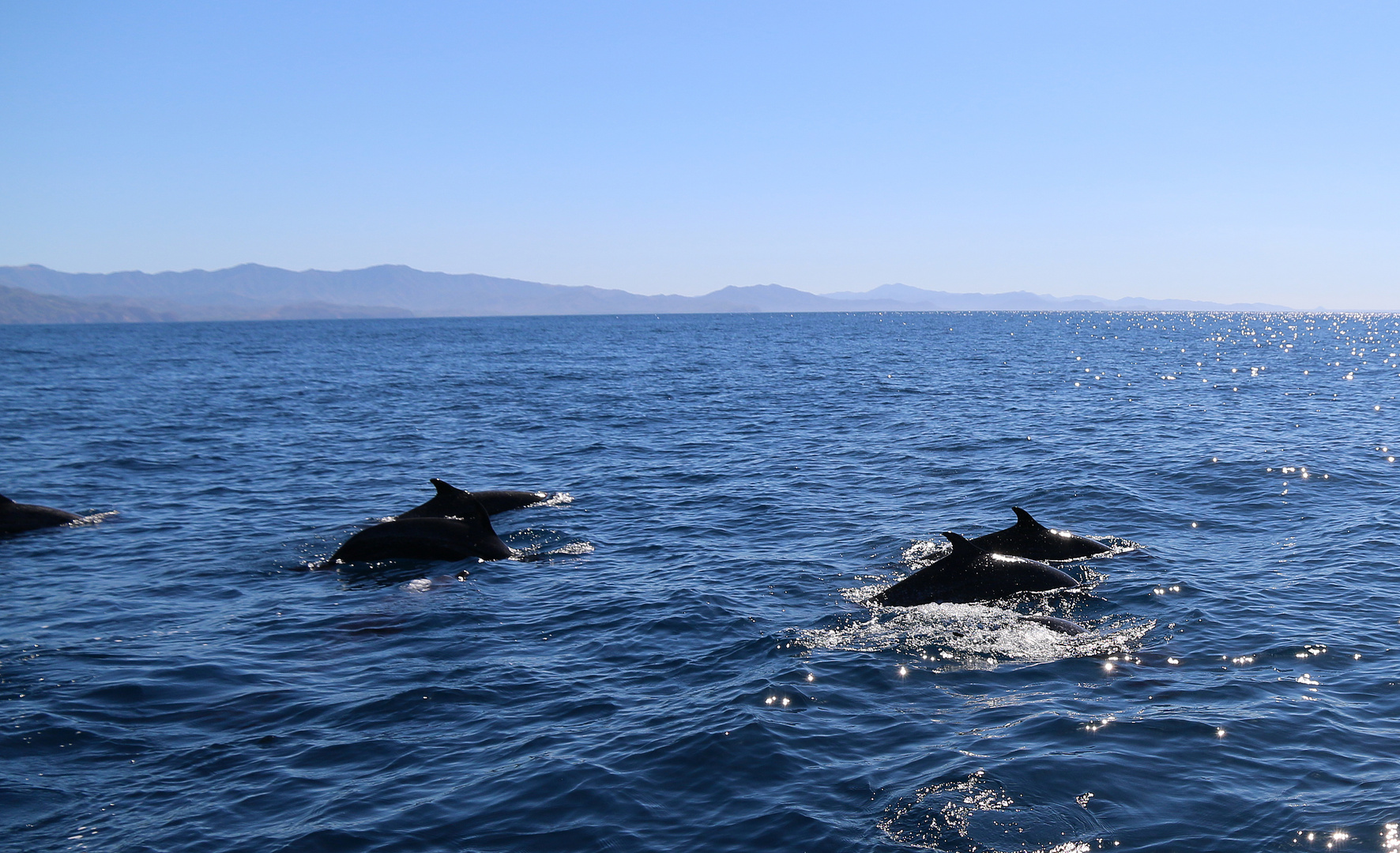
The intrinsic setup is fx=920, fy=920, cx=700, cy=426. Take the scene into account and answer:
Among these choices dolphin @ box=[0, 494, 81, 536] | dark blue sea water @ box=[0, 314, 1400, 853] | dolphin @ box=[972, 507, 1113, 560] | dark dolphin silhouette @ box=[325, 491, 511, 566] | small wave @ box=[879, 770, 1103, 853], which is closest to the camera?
small wave @ box=[879, 770, 1103, 853]

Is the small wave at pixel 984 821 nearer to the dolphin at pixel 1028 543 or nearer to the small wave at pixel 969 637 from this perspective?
the small wave at pixel 969 637

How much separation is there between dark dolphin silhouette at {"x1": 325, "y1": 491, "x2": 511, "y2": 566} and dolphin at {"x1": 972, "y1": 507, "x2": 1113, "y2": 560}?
8.87 metres

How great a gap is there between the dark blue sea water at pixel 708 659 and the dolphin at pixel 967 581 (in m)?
0.33

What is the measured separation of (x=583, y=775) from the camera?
8969 millimetres

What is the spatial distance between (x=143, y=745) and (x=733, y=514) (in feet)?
43.1

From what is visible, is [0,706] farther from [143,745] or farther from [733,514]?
[733,514]

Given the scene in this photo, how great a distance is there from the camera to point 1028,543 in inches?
628

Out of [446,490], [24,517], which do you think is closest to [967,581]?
[446,490]

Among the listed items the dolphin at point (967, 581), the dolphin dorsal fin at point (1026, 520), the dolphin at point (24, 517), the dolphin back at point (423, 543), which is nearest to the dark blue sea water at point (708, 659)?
the dolphin at point (967, 581)

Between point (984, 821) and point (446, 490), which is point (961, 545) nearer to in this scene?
point (984, 821)

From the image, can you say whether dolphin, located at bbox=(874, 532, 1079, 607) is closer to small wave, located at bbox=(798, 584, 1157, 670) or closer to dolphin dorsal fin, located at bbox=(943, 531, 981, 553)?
dolphin dorsal fin, located at bbox=(943, 531, 981, 553)

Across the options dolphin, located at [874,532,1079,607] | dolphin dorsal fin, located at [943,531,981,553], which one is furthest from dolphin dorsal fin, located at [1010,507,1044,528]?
dolphin dorsal fin, located at [943,531,981,553]

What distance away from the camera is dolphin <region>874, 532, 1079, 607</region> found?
13.8m

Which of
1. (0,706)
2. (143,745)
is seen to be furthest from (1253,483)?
(0,706)
